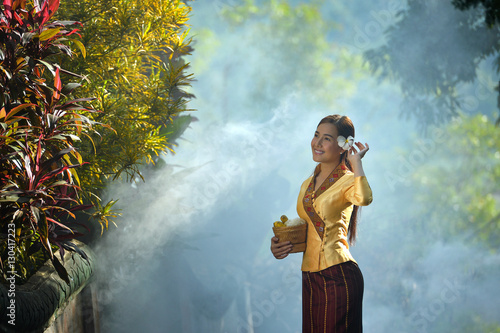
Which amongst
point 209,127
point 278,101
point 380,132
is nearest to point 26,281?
point 209,127

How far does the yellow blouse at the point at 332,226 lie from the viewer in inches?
76.3

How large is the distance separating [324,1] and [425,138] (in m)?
1.90

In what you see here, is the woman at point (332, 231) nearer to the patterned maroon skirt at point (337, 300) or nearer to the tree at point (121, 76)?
the patterned maroon skirt at point (337, 300)

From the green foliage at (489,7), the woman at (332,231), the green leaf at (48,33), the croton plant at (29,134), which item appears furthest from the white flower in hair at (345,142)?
the green foliage at (489,7)

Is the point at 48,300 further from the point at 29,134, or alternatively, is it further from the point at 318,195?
the point at 318,195

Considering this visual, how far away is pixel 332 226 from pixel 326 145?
347 mm

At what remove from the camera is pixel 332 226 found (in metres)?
1.97

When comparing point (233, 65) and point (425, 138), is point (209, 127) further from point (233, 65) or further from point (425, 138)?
point (425, 138)

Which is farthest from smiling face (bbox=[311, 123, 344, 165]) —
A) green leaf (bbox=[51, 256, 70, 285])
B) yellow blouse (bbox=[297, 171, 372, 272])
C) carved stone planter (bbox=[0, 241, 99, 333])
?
carved stone planter (bbox=[0, 241, 99, 333])

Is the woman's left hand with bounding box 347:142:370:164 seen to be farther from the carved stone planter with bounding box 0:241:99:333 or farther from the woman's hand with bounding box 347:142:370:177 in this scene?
the carved stone planter with bounding box 0:241:99:333

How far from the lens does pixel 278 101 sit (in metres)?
5.07

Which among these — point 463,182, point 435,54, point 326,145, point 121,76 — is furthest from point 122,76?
point 463,182

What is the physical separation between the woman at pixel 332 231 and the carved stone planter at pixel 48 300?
92 cm

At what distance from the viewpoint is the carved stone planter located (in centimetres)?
157
